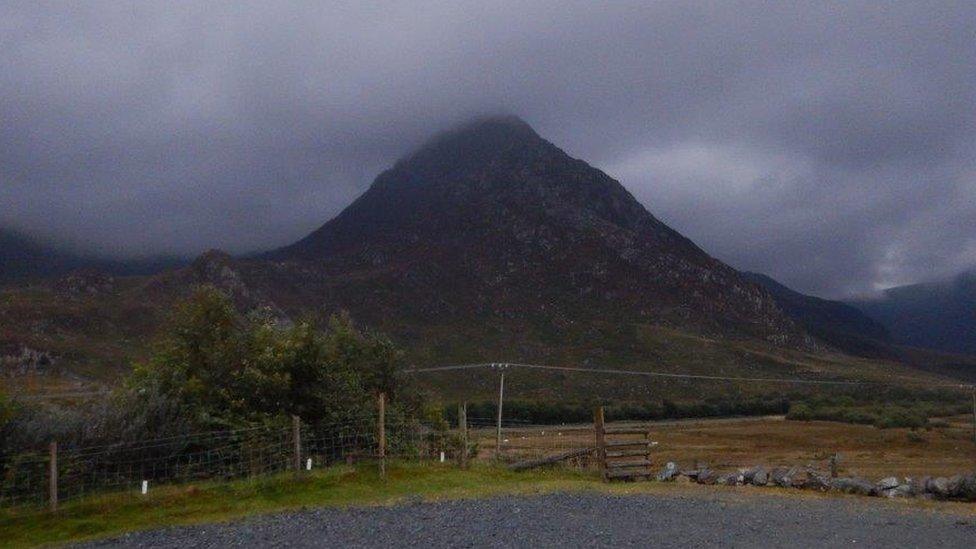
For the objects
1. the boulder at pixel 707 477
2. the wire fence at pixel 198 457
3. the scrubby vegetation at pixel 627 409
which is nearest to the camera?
the wire fence at pixel 198 457

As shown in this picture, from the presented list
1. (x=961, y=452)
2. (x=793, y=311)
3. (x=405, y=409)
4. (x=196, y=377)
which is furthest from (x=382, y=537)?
(x=793, y=311)

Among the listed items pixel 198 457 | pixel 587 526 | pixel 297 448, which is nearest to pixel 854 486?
pixel 587 526

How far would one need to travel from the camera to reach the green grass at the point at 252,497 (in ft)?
52.9

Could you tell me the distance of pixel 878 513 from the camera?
1648 centimetres

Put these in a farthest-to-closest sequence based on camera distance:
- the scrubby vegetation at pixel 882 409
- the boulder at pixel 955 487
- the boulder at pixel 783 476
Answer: the scrubby vegetation at pixel 882 409
the boulder at pixel 783 476
the boulder at pixel 955 487

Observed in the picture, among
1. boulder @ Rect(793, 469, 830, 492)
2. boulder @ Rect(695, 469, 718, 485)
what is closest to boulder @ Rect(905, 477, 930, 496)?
boulder @ Rect(793, 469, 830, 492)

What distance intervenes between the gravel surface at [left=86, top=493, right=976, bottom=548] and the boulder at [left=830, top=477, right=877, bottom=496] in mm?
2498

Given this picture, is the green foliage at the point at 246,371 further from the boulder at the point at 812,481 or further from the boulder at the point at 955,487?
the boulder at the point at 955,487

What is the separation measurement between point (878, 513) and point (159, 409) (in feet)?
→ 50.4

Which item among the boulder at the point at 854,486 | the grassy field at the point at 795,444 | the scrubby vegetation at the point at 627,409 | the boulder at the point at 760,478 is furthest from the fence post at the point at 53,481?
the scrubby vegetation at the point at 627,409

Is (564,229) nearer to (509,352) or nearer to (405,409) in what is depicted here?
(509,352)

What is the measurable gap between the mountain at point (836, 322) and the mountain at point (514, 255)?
780 inches

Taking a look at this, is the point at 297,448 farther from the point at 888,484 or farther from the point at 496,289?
the point at 496,289

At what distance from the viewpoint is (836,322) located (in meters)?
180
